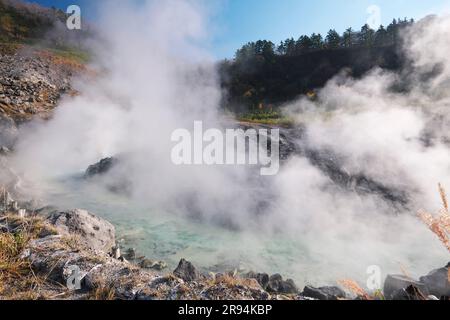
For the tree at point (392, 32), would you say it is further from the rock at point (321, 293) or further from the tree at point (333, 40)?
the rock at point (321, 293)

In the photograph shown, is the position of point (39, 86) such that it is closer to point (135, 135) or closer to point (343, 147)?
point (135, 135)

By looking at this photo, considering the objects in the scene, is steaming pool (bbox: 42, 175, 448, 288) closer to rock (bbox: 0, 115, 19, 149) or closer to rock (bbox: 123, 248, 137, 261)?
rock (bbox: 123, 248, 137, 261)

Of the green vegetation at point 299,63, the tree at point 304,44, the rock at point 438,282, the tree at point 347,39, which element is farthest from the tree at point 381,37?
the rock at point 438,282

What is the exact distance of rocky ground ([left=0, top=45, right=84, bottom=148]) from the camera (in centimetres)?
2230

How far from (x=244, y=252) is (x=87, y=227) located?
3.86m

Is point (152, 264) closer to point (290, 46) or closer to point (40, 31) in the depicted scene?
point (290, 46)

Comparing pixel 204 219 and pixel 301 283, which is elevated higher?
pixel 204 219

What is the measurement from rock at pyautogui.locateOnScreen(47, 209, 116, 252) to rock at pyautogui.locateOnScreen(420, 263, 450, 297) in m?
5.95

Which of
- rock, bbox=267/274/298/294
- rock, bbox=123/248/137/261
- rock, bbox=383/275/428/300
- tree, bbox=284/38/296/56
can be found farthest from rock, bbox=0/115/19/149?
tree, bbox=284/38/296/56

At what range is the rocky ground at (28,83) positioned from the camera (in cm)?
2230

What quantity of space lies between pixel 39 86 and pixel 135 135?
662 inches

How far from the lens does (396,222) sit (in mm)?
10047
